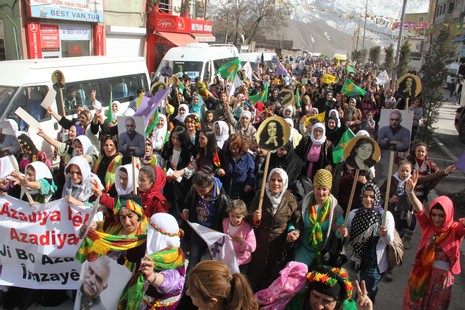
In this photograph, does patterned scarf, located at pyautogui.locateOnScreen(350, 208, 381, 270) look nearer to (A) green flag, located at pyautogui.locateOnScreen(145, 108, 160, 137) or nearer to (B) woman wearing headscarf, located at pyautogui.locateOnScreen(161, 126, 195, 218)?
(B) woman wearing headscarf, located at pyautogui.locateOnScreen(161, 126, 195, 218)

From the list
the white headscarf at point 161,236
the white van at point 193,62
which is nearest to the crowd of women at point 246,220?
the white headscarf at point 161,236

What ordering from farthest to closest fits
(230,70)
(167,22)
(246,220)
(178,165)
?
(167,22), (230,70), (178,165), (246,220)

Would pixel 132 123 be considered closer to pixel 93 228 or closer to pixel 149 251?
pixel 93 228

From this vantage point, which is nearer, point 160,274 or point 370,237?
point 160,274

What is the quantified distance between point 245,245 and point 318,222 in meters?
0.69

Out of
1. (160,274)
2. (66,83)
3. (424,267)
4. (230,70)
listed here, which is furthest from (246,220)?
(230,70)

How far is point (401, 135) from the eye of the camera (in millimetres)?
4707

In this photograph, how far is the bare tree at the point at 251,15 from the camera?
137ft

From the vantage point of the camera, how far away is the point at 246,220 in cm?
409

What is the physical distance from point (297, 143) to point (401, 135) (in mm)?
2261

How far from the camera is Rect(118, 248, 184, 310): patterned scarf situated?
10.0ft

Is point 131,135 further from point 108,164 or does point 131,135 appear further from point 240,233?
point 240,233

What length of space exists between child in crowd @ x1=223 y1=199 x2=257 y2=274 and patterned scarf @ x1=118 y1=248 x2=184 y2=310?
87cm

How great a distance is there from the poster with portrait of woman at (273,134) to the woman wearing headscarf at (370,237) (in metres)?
1.03
